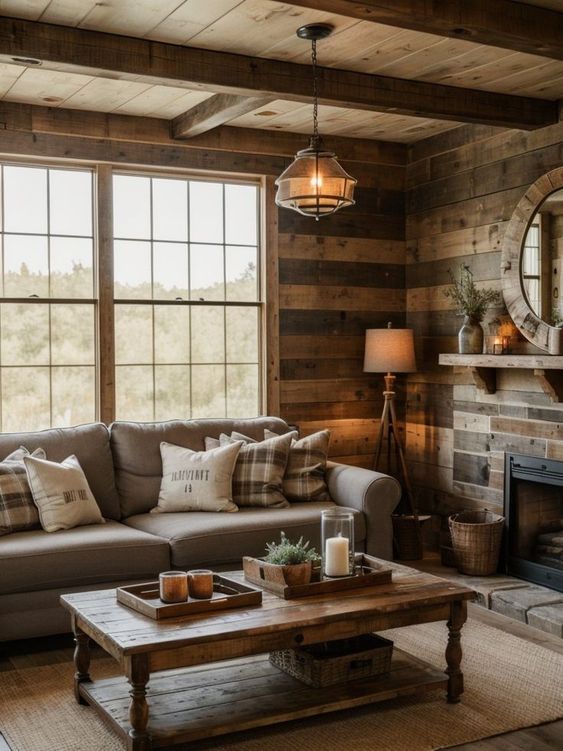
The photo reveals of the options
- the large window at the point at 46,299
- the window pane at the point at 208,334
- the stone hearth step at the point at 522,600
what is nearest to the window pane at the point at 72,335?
the large window at the point at 46,299

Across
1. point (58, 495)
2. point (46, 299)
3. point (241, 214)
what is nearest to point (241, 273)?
point (241, 214)

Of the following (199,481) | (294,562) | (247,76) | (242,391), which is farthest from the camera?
(242,391)

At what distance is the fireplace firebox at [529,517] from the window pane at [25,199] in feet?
9.88

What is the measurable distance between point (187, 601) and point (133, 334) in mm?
2513

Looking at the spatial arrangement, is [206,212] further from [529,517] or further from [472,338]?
[529,517]

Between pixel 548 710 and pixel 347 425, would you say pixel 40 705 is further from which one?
pixel 347 425

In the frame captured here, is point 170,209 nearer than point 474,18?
No

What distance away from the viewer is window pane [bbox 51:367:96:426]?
200 inches

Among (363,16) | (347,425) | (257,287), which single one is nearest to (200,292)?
(257,287)

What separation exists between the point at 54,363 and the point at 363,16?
2.79 m

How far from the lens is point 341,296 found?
587 cm

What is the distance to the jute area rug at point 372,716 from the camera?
302 centimetres

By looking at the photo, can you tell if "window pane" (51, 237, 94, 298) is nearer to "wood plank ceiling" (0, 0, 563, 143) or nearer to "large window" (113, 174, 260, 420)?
"large window" (113, 174, 260, 420)

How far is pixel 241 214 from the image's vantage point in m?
5.62
